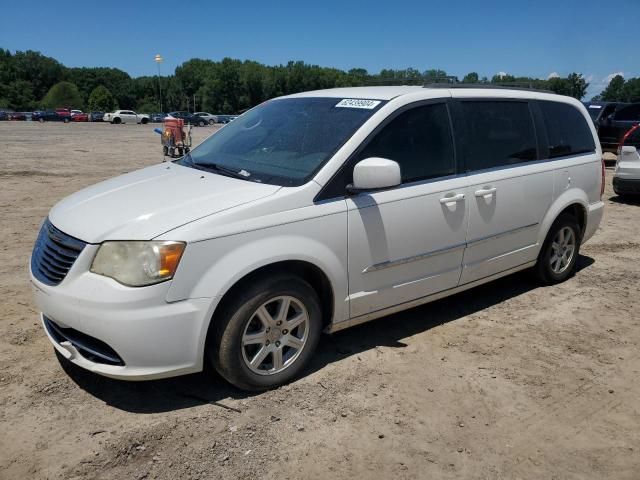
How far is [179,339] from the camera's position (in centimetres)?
301

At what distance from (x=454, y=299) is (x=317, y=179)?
7.60 ft

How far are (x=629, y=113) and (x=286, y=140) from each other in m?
15.2

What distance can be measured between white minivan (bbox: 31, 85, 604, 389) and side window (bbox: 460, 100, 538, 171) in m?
0.02

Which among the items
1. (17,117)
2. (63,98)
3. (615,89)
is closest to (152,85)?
(63,98)

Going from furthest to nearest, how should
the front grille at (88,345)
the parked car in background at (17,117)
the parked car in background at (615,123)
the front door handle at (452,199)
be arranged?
the parked car in background at (17,117) → the parked car in background at (615,123) → the front door handle at (452,199) → the front grille at (88,345)

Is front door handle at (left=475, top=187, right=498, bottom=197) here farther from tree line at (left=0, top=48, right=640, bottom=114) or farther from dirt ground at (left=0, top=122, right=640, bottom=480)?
tree line at (left=0, top=48, right=640, bottom=114)

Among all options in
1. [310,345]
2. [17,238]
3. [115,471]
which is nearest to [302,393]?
[310,345]

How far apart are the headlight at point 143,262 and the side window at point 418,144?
1407 millimetres

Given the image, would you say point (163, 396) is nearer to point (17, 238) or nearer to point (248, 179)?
point (248, 179)

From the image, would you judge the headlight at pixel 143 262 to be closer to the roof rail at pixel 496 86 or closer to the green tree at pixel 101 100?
the roof rail at pixel 496 86

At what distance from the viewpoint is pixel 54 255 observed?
3.25 meters

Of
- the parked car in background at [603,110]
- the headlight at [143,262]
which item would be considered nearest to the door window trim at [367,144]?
the headlight at [143,262]

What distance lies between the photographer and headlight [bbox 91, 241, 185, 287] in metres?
2.92

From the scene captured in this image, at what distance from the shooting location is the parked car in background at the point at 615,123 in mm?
15492
